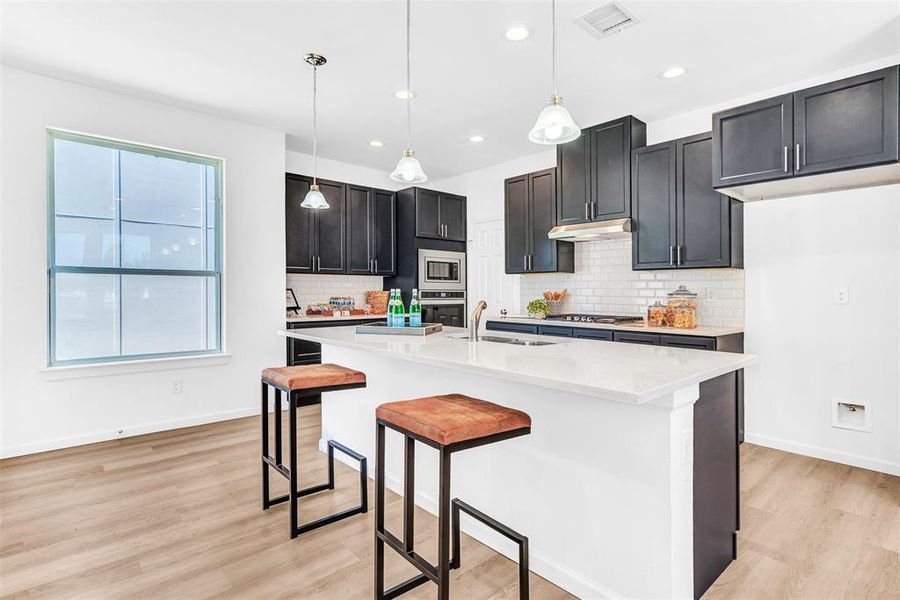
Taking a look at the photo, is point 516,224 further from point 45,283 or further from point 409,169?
point 45,283

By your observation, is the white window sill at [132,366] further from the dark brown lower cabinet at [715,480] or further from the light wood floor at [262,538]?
the dark brown lower cabinet at [715,480]

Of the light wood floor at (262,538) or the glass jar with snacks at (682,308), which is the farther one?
the glass jar with snacks at (682,308)

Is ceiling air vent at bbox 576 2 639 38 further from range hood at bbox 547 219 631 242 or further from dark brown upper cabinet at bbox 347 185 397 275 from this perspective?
dark brown upper cabinet at bbox 347 185 397 275

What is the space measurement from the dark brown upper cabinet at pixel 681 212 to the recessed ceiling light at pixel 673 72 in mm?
558

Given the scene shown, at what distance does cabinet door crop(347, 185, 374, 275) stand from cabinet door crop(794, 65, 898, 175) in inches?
160

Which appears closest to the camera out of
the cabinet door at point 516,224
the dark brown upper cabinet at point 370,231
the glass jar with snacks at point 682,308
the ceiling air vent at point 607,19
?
the ceiling air vent at point 607,19

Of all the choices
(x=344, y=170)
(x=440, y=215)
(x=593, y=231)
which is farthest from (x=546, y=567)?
(x=344, y=170)

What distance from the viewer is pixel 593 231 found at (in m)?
4.20

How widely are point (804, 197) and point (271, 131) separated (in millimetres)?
4469

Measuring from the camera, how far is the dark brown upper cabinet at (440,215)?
5574 millimetres

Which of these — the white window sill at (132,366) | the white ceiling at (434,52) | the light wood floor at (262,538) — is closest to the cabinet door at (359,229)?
the white ceiling at (434,52)

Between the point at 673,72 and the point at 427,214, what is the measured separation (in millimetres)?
3070

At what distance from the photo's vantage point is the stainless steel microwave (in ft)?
18.3

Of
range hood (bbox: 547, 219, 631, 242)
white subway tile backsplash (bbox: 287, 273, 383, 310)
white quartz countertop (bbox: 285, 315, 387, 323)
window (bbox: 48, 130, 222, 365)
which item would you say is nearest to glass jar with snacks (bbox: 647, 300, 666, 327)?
range hood (bbox: 547, 219, 631, 242)
